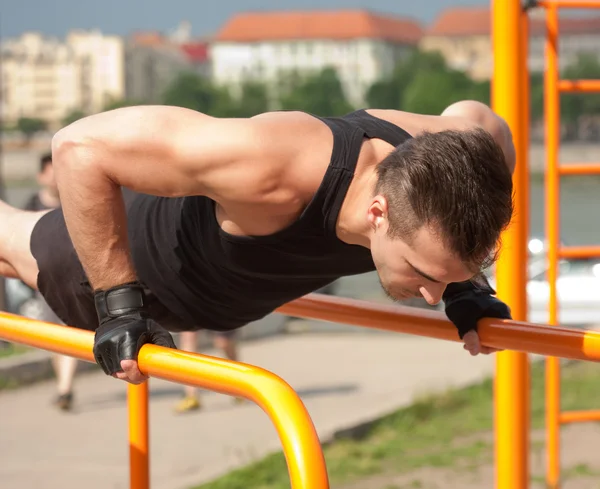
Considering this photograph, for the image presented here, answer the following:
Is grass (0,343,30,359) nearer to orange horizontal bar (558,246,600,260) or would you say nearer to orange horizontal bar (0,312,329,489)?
orange horizontal bar (558,246,600,260)

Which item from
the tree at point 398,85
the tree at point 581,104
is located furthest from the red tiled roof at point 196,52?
the tree at point 581,104

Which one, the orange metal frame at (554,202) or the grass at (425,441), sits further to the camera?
the grass at (425,441)

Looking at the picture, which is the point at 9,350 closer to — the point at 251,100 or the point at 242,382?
the point at 242,382

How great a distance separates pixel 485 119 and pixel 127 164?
0.90 m

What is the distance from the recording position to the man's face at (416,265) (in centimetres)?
194

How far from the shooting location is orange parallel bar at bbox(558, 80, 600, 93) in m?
4.22

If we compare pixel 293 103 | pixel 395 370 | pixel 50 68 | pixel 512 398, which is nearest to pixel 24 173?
pixel 293 103

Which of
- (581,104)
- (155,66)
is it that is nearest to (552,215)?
(581,104)

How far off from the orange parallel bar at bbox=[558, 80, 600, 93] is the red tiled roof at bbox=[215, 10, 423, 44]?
390 ft

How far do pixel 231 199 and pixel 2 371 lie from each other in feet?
17.4

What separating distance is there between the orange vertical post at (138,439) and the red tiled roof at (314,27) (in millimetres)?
120819

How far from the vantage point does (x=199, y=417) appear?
6305 millimetres

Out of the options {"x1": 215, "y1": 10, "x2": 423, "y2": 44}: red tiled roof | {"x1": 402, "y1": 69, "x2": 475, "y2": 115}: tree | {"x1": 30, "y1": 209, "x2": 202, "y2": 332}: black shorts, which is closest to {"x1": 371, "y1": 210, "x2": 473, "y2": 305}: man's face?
{"x1": 30, "y1": 209, "x2": 202, "y2": 332}: black shorts

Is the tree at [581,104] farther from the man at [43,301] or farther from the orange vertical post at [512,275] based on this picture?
the orange vertical post at [512,275]
